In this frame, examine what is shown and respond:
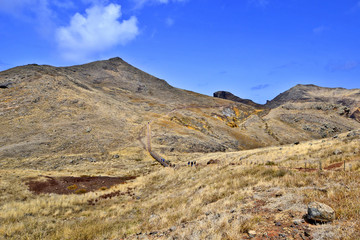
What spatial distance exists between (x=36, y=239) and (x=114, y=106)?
7572 centimetres

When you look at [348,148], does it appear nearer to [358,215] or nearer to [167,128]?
[358,215]

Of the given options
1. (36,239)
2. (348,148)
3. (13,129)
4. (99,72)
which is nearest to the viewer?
(36,239)

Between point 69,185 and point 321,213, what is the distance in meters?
28.3

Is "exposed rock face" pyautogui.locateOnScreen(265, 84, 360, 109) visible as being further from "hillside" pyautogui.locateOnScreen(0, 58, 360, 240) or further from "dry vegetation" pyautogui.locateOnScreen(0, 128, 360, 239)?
"dry vegetation" pyautogui.locateOnScreen(0, 128, 360, 239)

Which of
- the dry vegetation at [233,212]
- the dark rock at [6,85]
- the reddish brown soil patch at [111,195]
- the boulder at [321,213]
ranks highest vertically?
the dark rock at [6,85]

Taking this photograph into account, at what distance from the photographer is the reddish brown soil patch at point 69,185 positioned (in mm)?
24000

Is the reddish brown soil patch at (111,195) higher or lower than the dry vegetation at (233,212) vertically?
lower

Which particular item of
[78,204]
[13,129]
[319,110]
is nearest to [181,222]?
[78,204]

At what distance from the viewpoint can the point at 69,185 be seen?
26.6 meters

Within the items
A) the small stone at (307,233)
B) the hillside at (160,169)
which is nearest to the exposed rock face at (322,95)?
the hillside at (160,169)

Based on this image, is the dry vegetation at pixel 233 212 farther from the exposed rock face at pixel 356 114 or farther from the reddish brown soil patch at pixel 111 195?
the exposed rock face at pixel 356 114

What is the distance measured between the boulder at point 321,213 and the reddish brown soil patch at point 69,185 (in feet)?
79.6

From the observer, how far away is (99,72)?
5989 inches

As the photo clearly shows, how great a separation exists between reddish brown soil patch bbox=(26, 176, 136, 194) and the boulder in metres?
24.3
